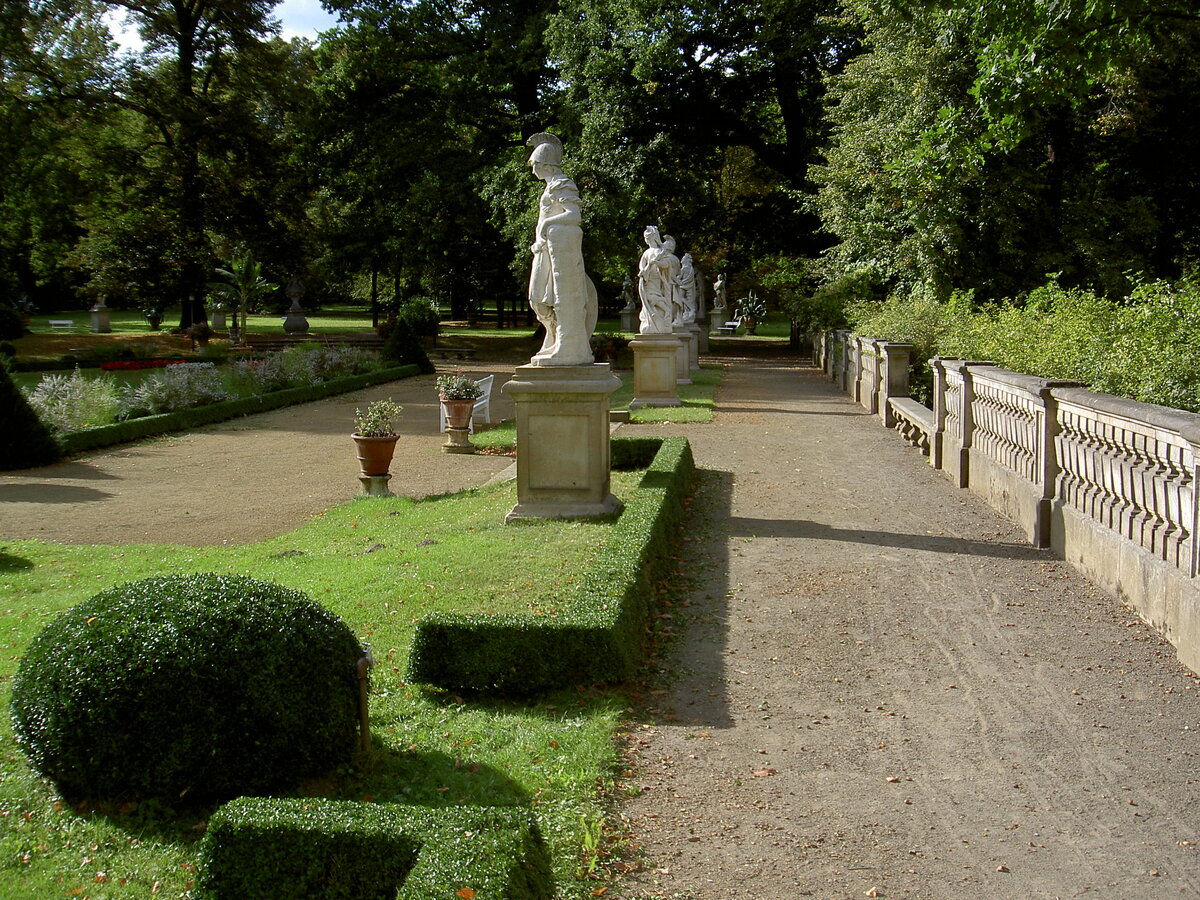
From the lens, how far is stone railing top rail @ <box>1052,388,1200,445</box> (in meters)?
5.40

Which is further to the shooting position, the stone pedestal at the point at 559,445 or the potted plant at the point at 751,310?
the potted plant at the point at 751,310

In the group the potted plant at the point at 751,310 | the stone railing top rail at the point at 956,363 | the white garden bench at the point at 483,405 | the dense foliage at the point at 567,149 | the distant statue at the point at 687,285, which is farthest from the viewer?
the potted plant at the point at 751,310

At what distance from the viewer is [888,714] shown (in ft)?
15.9

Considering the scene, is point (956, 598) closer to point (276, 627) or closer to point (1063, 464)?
point (1063, 464)

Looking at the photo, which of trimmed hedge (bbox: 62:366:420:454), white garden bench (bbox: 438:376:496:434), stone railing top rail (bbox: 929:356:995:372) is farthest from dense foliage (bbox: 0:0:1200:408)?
white garden bench (bbox: 438:376:496:434)

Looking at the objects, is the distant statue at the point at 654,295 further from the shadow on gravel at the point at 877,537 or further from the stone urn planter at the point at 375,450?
the shadow on gravel at the point at 877,537

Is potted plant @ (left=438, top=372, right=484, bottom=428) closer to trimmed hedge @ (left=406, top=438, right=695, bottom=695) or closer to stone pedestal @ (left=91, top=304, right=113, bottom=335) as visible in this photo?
trimmed hedge @ (left=406, top=438, right=695, bottom=695)

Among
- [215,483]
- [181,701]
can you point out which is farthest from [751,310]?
[181,701]

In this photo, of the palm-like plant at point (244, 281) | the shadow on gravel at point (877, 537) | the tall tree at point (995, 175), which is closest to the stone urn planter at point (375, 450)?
the shadow on gravel at point (877, 537)

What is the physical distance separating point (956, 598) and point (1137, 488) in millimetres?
1270

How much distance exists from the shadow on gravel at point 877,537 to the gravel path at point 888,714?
3cm

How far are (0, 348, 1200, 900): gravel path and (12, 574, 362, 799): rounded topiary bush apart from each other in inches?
48.9

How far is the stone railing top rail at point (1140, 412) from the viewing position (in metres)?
5.40

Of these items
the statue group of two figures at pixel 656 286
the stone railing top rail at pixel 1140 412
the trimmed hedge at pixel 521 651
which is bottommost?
the trimmed hedge at pixel 521 651
